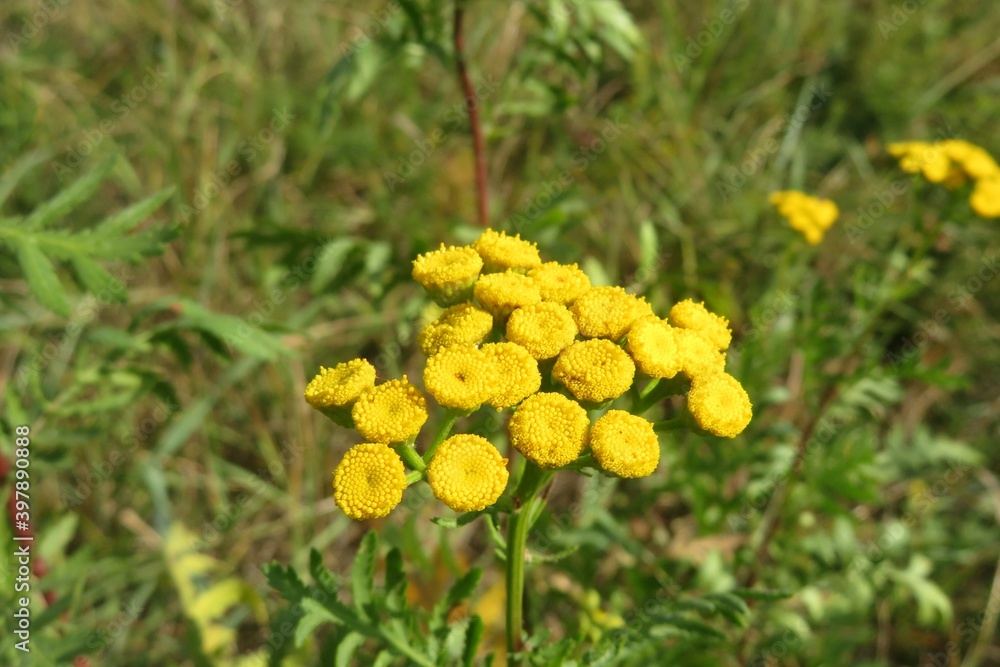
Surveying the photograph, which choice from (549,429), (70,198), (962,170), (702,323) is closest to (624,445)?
(549,429)

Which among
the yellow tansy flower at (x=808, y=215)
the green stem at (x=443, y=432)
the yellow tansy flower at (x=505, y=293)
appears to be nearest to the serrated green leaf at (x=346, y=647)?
the green stem at (x=443, y=432)

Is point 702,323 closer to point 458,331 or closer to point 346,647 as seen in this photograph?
point 458,331

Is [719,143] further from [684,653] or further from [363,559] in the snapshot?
[363,559]

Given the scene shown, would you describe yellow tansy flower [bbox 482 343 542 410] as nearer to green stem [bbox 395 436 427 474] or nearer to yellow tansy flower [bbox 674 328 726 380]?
green stem [bbox 395 436 427 474]

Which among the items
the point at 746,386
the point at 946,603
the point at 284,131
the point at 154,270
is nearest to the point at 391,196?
the point at 284,131

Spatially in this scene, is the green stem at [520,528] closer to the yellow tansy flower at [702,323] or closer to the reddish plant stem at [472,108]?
the yellow tansy flower at [702,323]

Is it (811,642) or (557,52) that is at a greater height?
(557,52)
